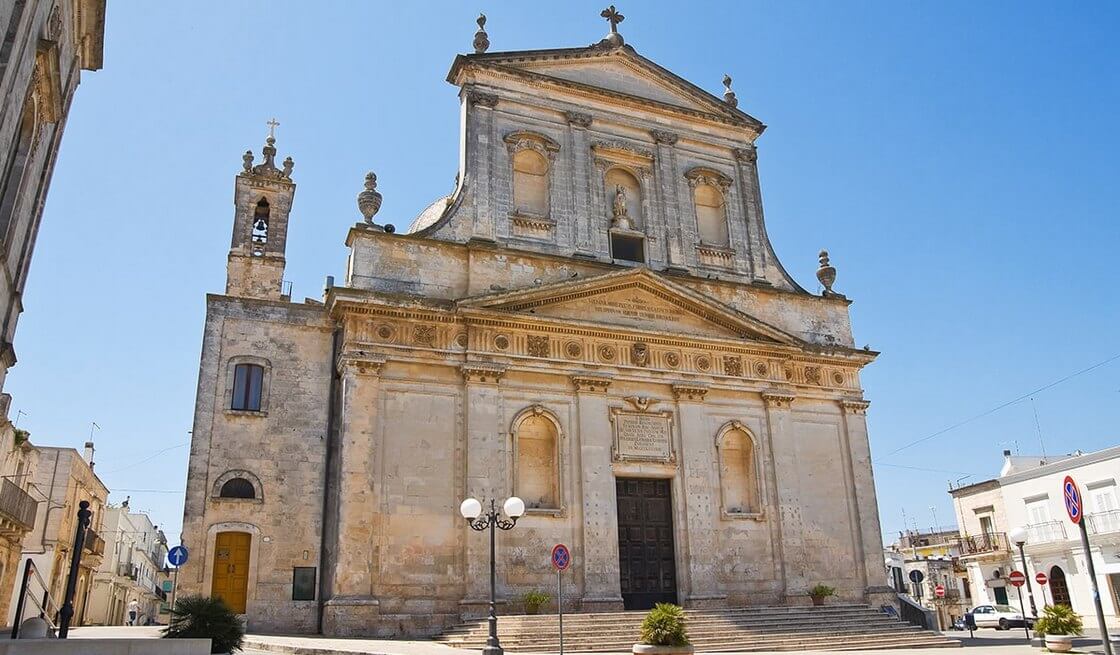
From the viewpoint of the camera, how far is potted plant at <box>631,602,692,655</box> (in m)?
14.4

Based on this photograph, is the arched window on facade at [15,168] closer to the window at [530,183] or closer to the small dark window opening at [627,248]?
the window at [530,183]

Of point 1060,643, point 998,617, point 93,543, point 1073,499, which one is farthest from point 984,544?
point 93,543

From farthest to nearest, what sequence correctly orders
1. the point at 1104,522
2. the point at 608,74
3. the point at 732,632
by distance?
1. the point at 1104,522
2. the point at 608,74
3. the point at 732,632

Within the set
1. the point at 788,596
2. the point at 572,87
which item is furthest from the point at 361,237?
the point at 788,596

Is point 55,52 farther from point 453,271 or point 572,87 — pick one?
point 572,87

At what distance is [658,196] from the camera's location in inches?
998

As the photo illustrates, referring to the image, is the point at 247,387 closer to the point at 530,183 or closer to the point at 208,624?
the point at 208,624

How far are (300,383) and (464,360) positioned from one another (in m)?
3.91

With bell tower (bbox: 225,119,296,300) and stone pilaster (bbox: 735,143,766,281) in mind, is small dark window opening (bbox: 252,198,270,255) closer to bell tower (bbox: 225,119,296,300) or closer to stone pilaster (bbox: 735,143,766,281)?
bell tower (bbox: 225,119,296,300)

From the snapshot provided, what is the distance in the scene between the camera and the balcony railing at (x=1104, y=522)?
32719mm

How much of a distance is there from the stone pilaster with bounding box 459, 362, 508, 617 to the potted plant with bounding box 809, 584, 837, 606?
8.50 meters

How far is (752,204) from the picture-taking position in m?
26.8

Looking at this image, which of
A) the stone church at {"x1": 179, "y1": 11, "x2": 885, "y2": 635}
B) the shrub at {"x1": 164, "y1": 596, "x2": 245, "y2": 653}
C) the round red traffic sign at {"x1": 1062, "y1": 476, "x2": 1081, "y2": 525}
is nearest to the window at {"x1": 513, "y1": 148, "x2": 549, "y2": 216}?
the stone church at {"x1": 179, "y1": 11, "x2": 885, "y2": 635}

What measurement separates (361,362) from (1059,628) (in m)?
15.8
